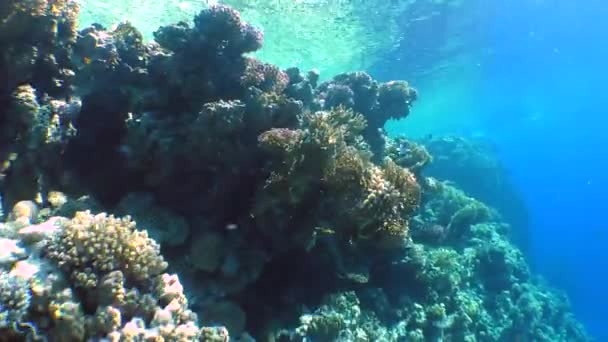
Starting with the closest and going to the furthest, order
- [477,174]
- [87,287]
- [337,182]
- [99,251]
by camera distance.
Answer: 1. [87,287]
2. [99,251]
3. [337,182]
4. [477,174]

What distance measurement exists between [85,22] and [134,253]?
83.3 ft

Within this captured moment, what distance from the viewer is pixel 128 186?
257 inches

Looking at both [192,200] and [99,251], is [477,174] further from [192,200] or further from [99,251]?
[99,251]

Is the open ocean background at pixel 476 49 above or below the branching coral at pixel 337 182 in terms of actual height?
above

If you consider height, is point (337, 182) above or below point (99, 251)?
above

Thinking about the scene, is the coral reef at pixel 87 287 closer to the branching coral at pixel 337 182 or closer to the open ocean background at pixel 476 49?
the branching coral at pixel 337 182

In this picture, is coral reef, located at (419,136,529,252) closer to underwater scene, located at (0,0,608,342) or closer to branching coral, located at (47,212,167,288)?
underwater scene, located at (0,0,608,342)

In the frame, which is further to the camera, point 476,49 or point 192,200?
point 476,49

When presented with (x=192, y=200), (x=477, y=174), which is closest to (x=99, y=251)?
(x=192, y=200)

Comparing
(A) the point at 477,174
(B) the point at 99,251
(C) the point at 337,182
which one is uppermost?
(A) the point at 477,174

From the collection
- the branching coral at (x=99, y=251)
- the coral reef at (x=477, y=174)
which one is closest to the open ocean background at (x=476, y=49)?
the coral reef at (x=477, y=174)

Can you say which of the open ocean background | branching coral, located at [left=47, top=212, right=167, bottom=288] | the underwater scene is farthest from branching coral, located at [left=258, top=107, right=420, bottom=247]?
the open ocean background

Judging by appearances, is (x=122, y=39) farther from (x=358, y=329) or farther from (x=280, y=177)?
(x=358, y=329)

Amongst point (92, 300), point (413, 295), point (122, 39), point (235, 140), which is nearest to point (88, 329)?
point (92, 300)
